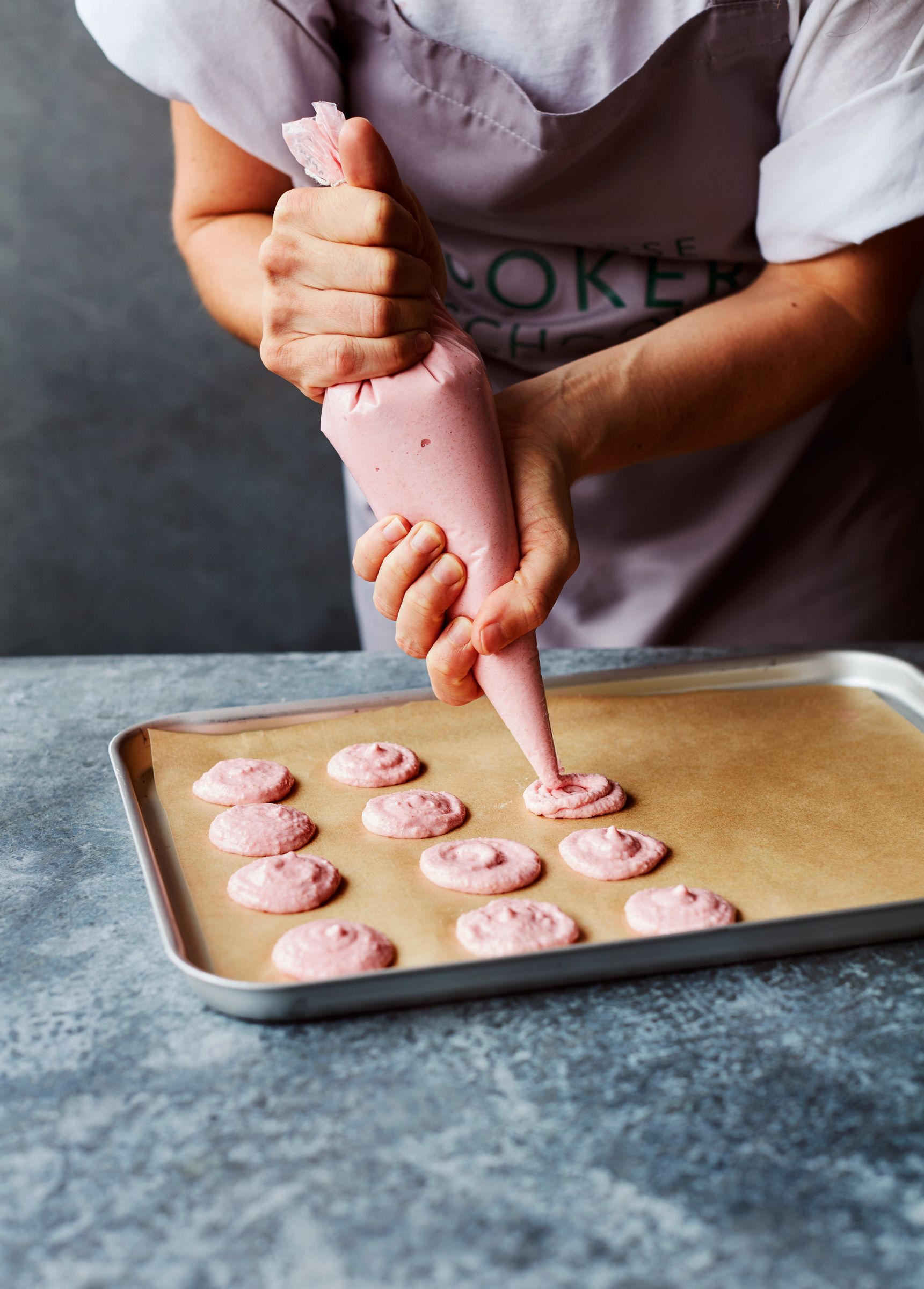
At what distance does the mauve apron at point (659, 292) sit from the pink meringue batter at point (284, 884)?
0.89 metres

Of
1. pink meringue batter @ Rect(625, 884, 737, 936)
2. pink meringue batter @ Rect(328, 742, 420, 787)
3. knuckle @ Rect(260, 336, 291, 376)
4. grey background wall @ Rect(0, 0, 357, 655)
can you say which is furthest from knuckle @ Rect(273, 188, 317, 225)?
grey background wall @ Rect(0, 0, 357, 655)

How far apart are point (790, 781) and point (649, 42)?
2.90 ft

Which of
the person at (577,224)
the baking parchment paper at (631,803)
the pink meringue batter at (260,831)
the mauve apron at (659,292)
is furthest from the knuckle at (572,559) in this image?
the mauve apron at (659,292)

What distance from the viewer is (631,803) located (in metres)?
1.13

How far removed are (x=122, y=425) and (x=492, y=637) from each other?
270 centimetres

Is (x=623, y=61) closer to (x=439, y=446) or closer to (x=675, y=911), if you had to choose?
(x=439, y=446)

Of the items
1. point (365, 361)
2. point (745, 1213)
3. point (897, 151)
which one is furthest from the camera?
point (897, 151)

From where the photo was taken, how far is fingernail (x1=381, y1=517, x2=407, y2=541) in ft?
3.38

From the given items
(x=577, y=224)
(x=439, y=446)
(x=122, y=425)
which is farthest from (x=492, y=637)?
(x=122, y=425)

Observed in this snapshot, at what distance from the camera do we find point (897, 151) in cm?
126

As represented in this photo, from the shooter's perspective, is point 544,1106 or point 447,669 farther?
point 447,669

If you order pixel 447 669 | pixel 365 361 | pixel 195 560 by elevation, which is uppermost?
pixel 365 361

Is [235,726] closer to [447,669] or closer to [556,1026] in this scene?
[447,669]

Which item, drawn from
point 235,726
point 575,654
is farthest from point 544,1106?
point 575,654
